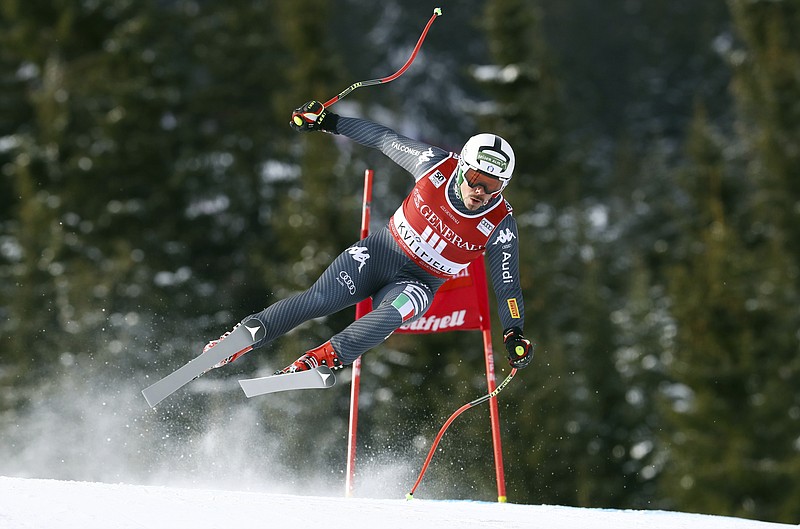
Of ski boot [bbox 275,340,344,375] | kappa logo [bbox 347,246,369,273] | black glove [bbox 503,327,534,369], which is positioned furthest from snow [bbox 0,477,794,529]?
kappa logo [bbox 347,246,369,273]

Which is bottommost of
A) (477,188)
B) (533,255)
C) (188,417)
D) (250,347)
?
(533,255)

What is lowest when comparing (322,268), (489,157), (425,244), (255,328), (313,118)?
(322,268)

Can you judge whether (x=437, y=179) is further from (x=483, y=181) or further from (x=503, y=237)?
(x=503, y=237)

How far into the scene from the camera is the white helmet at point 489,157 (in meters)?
6.11

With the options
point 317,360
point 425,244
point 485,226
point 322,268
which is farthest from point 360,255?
point 322,268

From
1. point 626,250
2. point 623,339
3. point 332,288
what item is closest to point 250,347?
point 332,288

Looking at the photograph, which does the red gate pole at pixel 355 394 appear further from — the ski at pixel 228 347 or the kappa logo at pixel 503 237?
the ski at pixel 228 347

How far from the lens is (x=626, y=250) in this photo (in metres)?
38.2

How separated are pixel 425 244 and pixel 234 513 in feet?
7.57

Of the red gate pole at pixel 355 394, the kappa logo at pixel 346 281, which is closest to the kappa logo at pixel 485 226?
the kappa logo at pixel 346 281

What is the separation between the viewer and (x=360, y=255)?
20.9 ft

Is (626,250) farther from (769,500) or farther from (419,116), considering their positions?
(769,500)

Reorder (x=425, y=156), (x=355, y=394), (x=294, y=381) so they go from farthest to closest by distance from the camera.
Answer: (x=355, y=394), (x=425, y=156), (x=294, y=381)

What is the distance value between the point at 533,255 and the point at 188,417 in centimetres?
1429
